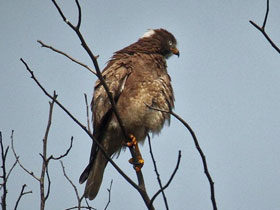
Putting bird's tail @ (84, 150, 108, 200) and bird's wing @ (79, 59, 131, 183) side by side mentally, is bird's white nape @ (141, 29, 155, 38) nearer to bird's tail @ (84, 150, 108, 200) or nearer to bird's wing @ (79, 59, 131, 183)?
bird's wing @ (79, 59, 131, 183)

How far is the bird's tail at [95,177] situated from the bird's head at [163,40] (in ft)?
6.27

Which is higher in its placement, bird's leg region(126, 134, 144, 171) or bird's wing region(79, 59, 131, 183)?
Result: bird's wing region(79, 59, 131, 183)

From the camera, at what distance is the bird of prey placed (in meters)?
5.34

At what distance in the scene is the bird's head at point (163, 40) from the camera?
6.67 metres

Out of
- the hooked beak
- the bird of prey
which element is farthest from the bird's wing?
the hooked beak

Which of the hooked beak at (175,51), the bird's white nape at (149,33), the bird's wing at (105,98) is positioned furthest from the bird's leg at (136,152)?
the bird's white nape at (149,33)

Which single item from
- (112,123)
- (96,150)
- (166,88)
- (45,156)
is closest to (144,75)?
(166,88)

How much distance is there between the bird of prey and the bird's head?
2.28 feet

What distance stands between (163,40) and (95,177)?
2399 millimetres

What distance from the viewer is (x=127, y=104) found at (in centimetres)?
532

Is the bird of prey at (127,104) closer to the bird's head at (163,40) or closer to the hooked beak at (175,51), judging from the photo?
the bird's head at (163,40)

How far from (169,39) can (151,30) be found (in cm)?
37

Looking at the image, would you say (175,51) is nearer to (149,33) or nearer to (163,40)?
(163,40)

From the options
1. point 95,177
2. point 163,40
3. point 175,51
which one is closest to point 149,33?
point 163,40
